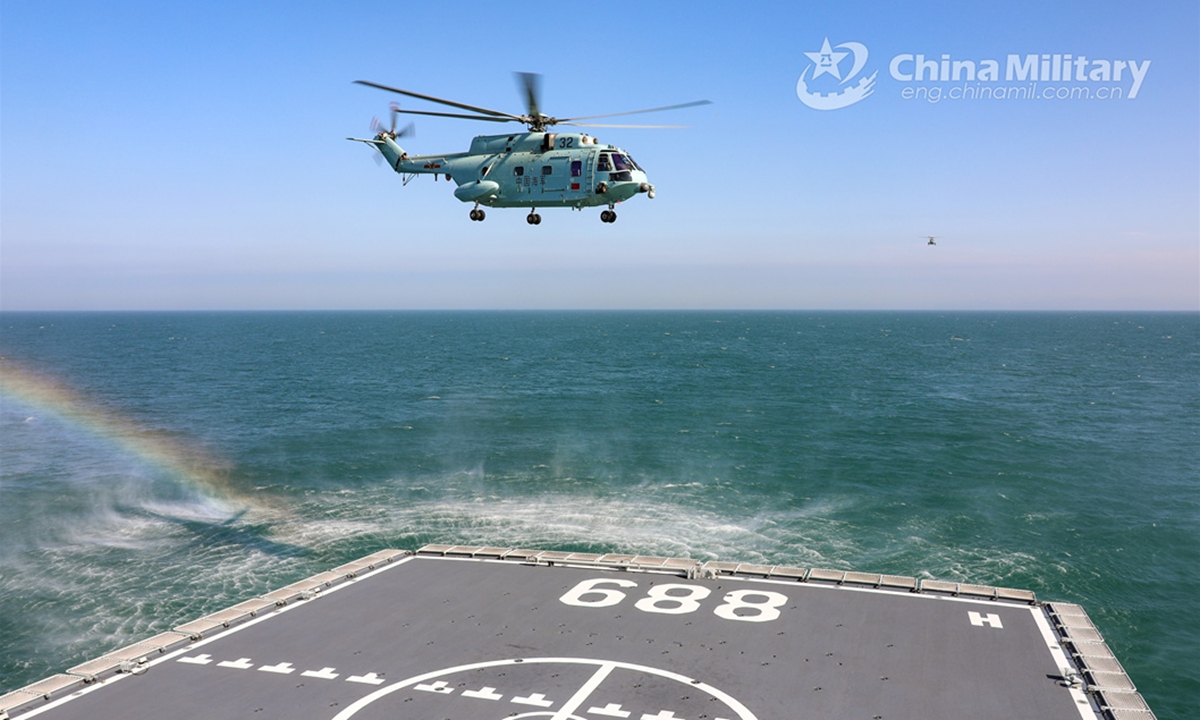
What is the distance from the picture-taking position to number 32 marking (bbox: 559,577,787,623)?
107ft

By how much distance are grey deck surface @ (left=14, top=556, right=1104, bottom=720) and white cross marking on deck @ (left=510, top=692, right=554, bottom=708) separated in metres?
0.06

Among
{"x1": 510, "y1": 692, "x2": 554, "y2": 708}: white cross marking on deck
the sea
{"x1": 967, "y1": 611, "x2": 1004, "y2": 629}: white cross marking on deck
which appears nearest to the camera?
{"x1": 510, "y1": 692, "x2": 554, "y2": 708}: white cross marking on deck

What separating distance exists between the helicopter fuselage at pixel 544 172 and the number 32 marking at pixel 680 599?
17.8 m

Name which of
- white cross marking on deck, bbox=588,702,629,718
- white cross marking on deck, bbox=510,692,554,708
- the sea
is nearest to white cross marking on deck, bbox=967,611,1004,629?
the sea

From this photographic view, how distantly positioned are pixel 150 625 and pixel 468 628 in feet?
86.1

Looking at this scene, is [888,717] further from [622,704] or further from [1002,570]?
[1002,570]

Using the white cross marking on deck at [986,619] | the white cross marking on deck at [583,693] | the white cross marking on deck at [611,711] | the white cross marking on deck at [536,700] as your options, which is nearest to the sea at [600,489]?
the white cross marking on deck at [986,619]

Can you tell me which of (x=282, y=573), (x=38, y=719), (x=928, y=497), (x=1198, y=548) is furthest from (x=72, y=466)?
(x=1198, y=548)

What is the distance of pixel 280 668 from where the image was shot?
27297 mm

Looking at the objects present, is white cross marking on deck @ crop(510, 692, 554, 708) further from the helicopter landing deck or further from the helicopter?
the helicopter

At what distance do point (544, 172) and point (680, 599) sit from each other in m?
20.2

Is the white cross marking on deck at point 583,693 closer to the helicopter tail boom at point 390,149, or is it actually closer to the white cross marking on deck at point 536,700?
the white cross marking on deck at point 536,700

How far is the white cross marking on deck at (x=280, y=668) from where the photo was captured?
88.9 feet

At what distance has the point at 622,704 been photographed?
79.8ft
